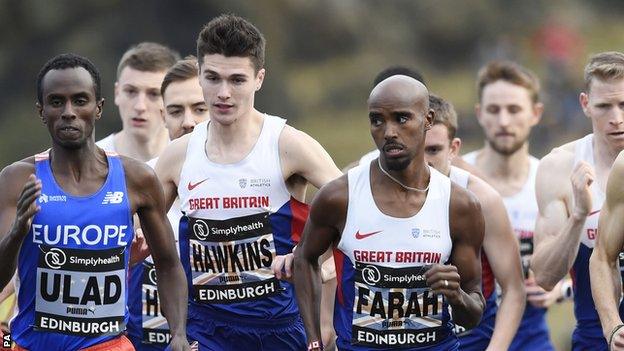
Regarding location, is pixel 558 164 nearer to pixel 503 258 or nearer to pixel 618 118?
pixel 618 118

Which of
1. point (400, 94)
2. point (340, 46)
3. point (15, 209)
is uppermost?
point (340, 46)

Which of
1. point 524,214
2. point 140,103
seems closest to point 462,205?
point 524,214

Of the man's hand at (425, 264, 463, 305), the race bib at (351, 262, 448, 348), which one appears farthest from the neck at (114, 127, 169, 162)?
the man's hand at (425, 264, 463, 305)

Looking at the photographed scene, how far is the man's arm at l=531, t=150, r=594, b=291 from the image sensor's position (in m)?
8.35

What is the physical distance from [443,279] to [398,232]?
532mm

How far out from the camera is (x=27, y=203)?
6988 mm

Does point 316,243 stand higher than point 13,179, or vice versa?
point 13,179

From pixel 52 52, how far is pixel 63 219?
53.9 feet

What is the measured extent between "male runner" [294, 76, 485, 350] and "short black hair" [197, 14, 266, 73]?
1131 millimetres

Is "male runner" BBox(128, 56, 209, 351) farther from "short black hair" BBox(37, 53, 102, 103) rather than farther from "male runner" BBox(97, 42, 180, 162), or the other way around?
"short black hair" BBox(37, 53, 102, 103)

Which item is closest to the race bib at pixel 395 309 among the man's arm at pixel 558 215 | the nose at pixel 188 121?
the man's arm at pixel 558 215

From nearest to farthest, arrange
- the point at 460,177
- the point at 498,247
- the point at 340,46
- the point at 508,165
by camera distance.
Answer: the point at 498,247 → the point at 460,177 → the point at 508,165 → the point at 340,46

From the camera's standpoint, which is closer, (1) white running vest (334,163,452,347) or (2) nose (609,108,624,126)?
(1) white running vest (334,163,452,347)

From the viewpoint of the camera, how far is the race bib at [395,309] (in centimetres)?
762
